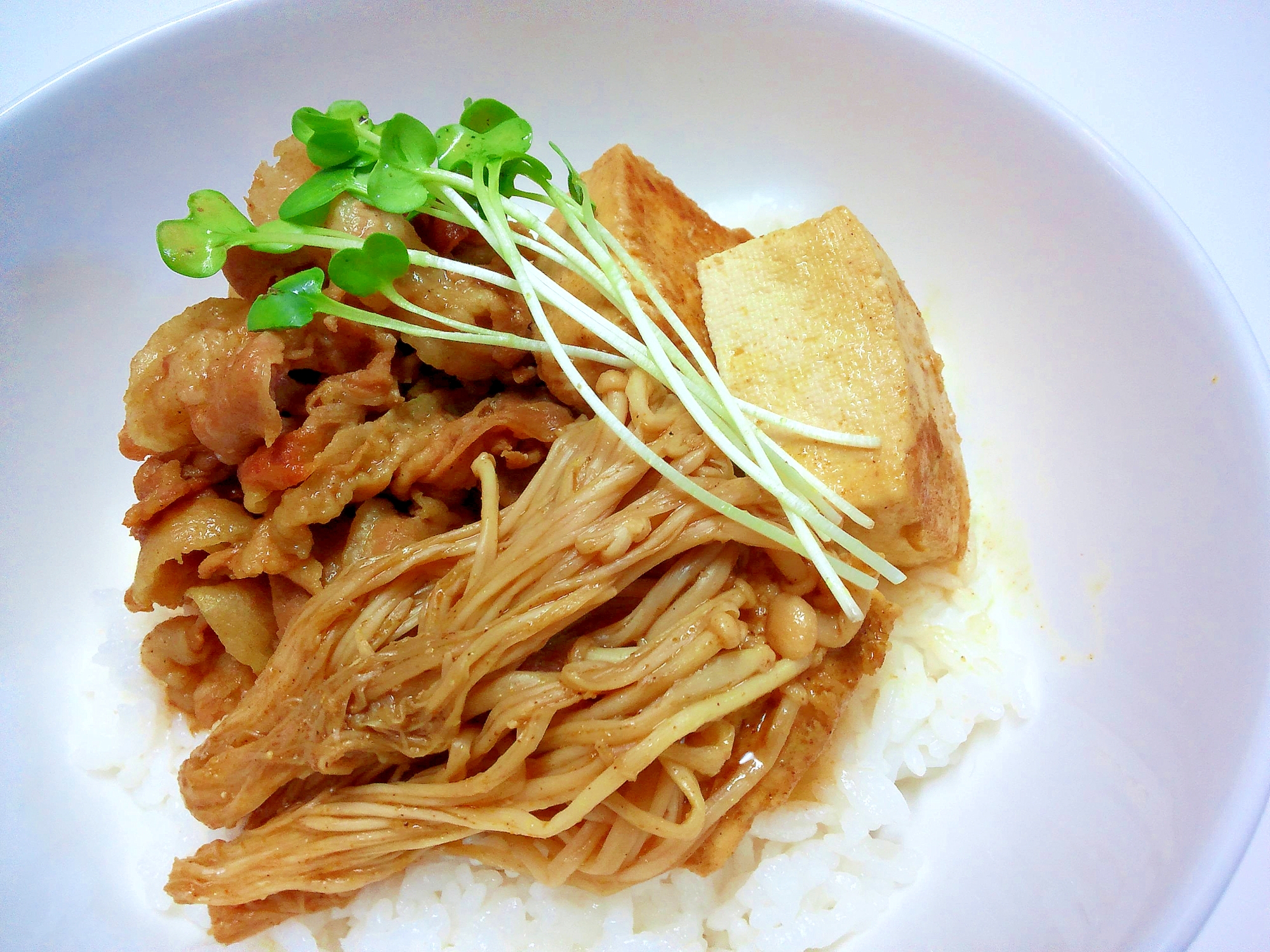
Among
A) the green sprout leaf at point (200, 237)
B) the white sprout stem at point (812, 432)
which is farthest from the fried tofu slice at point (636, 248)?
the green sprout leaf at point (200, 237)

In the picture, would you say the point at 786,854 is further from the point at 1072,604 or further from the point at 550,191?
the point at 550,191

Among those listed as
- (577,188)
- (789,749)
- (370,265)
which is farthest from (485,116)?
(789,749)

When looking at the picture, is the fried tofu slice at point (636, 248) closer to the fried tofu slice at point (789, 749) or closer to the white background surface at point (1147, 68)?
the fried tofu slice at point (789, 749)

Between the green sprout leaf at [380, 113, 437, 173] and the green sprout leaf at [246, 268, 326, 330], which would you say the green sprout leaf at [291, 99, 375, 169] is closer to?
the green sprout leaf at [380, 113, 437, 173]

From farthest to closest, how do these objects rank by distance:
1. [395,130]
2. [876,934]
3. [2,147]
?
[2,147] → [876,934] → [395,130]

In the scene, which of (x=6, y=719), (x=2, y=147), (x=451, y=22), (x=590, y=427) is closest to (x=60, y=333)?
(x=2, y=147)

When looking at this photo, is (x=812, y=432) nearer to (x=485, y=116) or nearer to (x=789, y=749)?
(x=789, y=749)

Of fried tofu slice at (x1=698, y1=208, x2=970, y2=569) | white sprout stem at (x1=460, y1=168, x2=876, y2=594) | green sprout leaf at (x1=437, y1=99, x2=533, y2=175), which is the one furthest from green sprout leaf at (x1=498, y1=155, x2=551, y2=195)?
fried tofu slice at (x1=698, y1=208, x2=970, y2=569)
